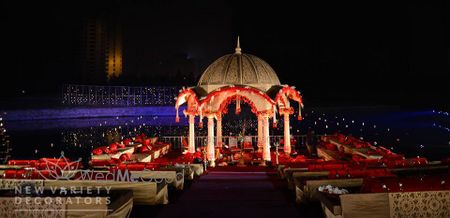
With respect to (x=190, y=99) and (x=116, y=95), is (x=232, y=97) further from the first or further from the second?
(x=116, y=95)

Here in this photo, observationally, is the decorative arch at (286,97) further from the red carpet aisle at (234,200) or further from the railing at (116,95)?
the railing at (116,95)

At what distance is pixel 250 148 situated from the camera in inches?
963

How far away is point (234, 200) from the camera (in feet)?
41.6

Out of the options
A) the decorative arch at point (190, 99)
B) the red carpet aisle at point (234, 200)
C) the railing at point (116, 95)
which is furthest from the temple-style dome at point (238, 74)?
the railing at point (116, 95)

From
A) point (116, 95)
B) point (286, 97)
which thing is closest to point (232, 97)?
point (286, 97)

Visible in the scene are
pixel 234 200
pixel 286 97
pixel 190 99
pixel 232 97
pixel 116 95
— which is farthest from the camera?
pixel 116 95

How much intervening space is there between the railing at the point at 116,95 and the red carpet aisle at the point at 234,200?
58871 millimetres

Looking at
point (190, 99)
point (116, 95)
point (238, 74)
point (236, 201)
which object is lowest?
point (236, 201)

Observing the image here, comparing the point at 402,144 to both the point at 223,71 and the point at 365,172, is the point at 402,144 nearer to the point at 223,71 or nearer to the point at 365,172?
the point at 223,71

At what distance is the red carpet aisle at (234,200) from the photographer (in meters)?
11.4

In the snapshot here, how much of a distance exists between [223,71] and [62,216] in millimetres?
13347

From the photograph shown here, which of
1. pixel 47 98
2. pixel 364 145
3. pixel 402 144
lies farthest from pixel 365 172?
pixel 47 98

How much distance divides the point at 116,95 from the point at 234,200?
68800 mm

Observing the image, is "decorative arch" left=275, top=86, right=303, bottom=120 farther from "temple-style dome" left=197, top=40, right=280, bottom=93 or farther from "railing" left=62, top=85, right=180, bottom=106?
"railing" left=62, top=85, right=180, bottom=106
